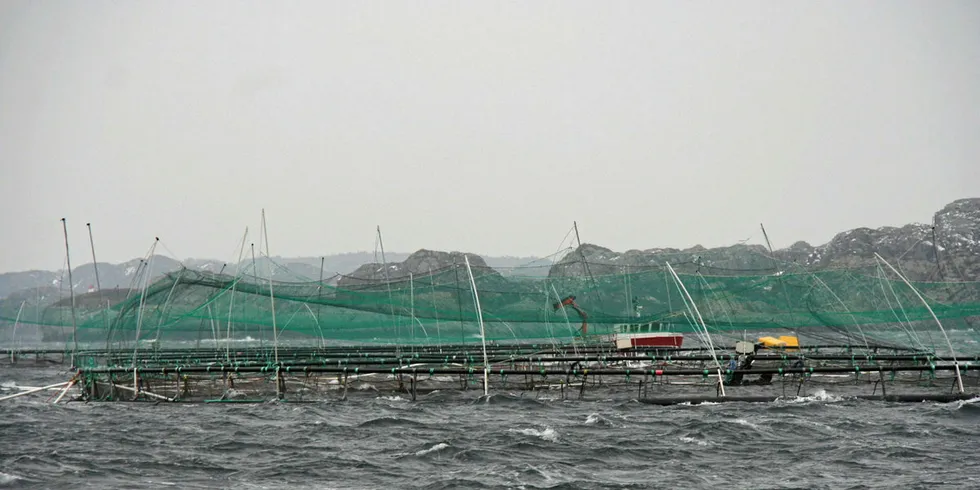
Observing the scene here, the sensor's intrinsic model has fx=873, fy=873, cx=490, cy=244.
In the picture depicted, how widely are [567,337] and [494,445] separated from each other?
930 inches

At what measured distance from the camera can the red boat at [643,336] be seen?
152 feet

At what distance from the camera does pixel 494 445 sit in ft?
68.7

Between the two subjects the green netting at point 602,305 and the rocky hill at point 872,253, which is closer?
the green netting at point 602,305

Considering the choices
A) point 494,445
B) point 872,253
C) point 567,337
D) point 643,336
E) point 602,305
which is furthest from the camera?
point 872,253

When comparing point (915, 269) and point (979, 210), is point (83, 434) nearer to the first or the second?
point (915, 269)

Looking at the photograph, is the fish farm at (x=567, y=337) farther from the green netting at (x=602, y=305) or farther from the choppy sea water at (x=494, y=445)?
the choppy sea water at (x=494, y=445)

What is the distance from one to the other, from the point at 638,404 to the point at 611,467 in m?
10.1

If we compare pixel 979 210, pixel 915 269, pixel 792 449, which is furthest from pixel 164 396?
pixel 979 210

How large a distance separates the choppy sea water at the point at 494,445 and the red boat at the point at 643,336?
17474mm

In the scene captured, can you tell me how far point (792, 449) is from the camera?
2008 cm

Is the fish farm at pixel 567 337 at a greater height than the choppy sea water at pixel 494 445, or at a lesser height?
greater

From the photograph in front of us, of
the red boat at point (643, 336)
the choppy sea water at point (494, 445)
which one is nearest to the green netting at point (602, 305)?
the red boat at point (643, 336)

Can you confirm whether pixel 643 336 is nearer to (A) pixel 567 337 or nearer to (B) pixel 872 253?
(A) pixel 567 337

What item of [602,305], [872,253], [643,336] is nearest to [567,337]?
[602,305]
